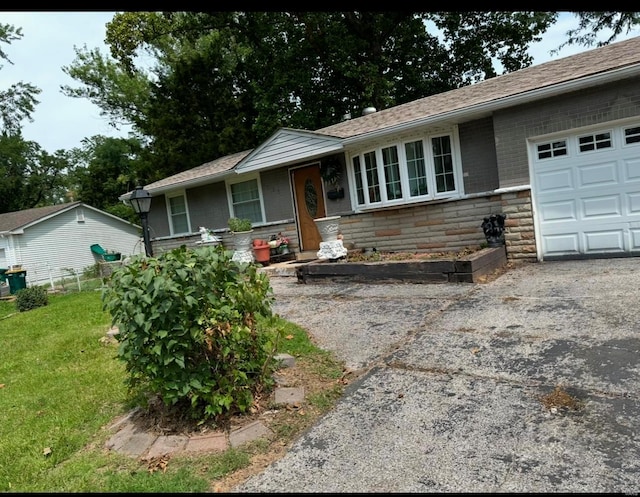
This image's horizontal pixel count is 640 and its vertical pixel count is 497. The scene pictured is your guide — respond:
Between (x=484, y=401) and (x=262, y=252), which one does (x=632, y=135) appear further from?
(x=262, y=252)

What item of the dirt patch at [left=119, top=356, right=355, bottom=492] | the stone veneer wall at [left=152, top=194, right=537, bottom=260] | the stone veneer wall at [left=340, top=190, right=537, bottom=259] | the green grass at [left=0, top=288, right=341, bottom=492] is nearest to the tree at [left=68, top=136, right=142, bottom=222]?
the stone veneer wall at [left=152, top=194, right=537, bottom=260]

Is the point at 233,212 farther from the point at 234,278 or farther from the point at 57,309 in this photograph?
the point at 234,278

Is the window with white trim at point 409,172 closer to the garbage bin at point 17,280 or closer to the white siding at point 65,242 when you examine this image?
the garbage bin at point 17,280

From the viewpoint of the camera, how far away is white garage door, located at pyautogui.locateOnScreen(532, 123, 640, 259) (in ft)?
22.5

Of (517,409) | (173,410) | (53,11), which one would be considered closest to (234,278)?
(173,410)

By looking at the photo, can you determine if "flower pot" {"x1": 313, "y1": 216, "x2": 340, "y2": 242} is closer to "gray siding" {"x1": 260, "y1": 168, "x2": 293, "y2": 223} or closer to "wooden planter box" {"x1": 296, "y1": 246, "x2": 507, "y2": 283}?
"wooden planter box" {"x1": 296, "y1": 246, "x2": 507, "y2": 283}

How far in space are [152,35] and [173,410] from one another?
2469cm

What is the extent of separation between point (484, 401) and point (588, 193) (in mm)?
5641

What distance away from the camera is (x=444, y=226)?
8.84 m

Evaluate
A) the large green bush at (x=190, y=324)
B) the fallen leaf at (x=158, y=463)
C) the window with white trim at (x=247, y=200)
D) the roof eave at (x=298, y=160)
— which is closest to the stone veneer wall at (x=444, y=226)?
the roof eave at (x=298, y=160)

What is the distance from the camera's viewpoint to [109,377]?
4.29 meters

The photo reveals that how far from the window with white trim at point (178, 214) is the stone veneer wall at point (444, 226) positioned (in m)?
6.24

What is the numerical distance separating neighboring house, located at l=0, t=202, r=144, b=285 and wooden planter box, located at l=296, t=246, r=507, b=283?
1547 cm

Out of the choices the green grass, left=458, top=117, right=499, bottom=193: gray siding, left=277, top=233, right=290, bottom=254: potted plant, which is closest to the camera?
the green grass
